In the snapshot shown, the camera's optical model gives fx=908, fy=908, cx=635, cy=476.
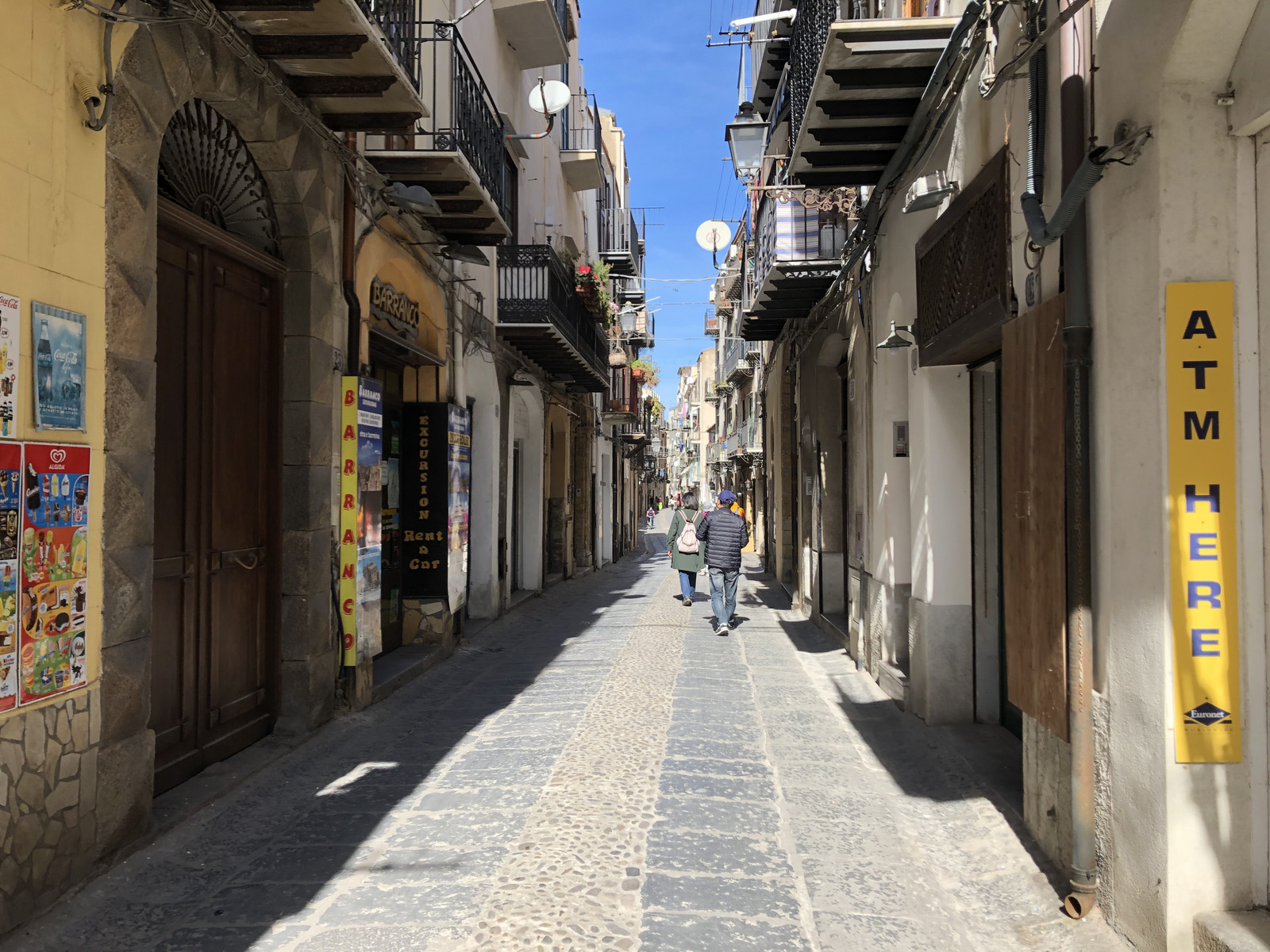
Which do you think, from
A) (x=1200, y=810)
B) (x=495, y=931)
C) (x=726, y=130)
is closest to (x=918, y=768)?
(x=1200, y=810)

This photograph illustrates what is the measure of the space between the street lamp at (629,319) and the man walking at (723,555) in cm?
1542

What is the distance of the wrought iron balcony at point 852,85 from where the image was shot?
19.3ft

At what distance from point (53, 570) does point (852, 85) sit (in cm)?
567

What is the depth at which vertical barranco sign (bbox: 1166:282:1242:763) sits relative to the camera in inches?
122

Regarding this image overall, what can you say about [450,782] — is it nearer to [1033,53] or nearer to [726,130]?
[1033,53]

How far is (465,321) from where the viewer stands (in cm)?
1123

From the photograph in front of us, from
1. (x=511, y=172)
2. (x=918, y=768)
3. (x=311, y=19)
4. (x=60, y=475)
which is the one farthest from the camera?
(x=511, y=172)

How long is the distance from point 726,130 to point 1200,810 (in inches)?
455

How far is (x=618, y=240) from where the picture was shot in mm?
28547

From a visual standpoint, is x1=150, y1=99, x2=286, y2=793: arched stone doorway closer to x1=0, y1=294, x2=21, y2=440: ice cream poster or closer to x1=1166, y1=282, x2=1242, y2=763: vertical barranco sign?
x1=0, y1=294, x2=21, y2=440: ice cream poster

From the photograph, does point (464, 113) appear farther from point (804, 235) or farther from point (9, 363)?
point (9, 363)

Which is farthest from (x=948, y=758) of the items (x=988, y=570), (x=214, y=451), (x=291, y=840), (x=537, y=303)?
(x=537, y=303)

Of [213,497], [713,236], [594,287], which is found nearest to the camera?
[213,497]

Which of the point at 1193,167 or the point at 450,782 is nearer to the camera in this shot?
the point at 1193,167
